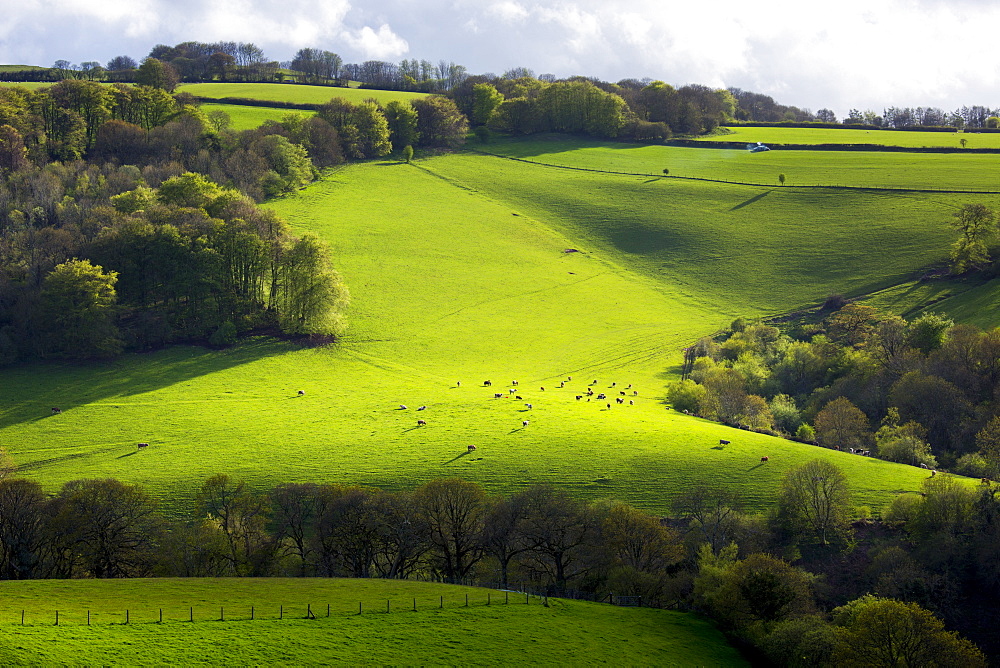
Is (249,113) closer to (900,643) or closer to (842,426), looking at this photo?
(842,426)

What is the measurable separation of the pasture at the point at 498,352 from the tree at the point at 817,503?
2.64 metres

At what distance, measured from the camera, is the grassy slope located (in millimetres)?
137500

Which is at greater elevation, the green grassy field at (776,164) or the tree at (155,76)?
the tree at (155,76)

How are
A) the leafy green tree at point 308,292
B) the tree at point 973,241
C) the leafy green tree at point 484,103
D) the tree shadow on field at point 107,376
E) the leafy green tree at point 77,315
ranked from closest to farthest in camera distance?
1. the tree shadow on field at point 107,376
2. the leafy green tree at point 77,315
3. the leafy green tree at point 308,292
4. the tree at point 973,241
5. the leafy green tree at point 484,103

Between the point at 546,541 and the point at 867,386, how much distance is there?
148 feet

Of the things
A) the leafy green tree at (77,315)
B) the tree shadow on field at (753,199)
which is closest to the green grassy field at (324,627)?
the leafy green tree at (77,315)

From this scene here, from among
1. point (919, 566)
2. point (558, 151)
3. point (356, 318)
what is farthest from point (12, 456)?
point (558, 151)

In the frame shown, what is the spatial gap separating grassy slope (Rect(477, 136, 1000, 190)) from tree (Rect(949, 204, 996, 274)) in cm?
2215

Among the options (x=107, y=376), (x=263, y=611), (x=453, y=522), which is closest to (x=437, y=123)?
(x=107, y=376)

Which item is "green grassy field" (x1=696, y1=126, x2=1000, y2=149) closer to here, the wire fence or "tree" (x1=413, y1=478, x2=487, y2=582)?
"tree" (x1=413, y1=478, x2=487, y2=582)

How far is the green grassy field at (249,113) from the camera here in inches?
5846

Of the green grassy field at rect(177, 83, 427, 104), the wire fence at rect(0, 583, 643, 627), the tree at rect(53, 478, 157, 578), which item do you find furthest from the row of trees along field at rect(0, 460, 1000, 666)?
the green grassy field at rect(177, 83, 427, 104)

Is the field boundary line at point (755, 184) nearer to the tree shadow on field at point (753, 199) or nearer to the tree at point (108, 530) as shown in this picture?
the tree shadow on field at point (753, 199)

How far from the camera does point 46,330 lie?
90.8 meters
